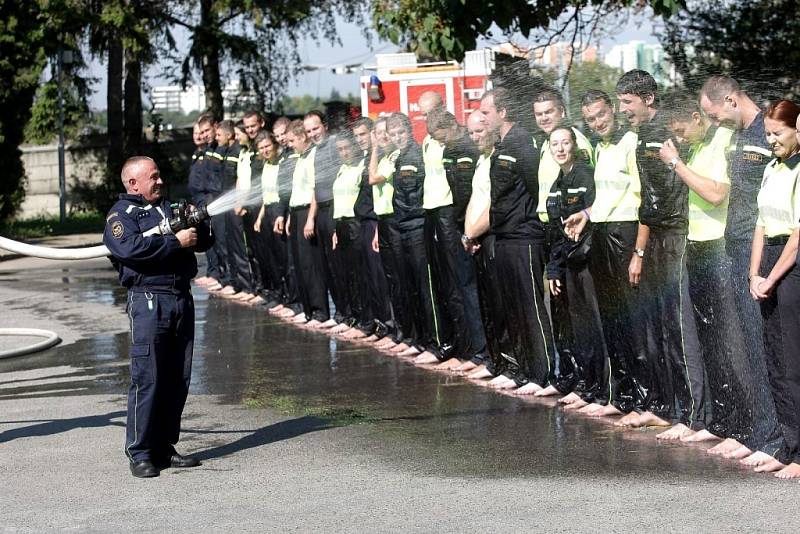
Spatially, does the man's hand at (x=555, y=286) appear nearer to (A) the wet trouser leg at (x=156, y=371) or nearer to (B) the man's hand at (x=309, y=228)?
(A) the wet trouser leg at (x=156, y=371)

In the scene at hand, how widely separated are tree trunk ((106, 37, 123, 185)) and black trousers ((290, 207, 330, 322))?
724 inches

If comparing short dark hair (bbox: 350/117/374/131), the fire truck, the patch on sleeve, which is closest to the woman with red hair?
the patch on sleeve

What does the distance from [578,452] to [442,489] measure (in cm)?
115

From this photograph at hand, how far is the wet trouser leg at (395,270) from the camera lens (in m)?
12.8

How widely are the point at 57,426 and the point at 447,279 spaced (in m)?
3.61

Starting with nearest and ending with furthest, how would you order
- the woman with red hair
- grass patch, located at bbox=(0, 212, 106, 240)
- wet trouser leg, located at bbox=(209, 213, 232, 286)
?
the woman with red hair, wet trouser leg, located at bbox=(209, 213, 232, 286), grass patch, located at bbox=(0, 212, 106, 240)

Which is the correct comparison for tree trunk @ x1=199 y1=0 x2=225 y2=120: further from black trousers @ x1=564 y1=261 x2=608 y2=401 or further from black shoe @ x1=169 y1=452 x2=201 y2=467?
black shoe @ x1=169 y1=452 x2=201 y2=467

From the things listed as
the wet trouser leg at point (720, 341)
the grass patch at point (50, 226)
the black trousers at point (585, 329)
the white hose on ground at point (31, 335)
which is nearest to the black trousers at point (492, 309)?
the black trousers at point (585, 329)

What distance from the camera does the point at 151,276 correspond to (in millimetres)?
8289

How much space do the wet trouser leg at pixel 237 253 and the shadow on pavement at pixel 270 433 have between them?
8.08 m

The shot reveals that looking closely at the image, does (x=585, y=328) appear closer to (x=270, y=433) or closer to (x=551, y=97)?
(x=551, y=97)

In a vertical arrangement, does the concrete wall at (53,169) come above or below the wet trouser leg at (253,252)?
above

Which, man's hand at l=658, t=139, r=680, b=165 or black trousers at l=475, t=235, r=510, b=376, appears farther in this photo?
black trousers at l=475, t=235, r=510, b=376

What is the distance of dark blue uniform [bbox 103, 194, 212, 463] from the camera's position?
26.8 ft
